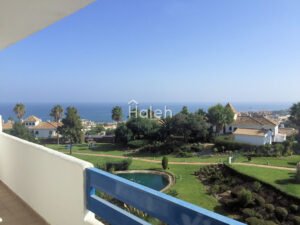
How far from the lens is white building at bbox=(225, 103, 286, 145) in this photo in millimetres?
32688

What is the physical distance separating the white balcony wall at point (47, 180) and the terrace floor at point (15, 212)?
1.7 inches

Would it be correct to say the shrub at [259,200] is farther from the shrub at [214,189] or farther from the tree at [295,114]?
the tree at [295,114]

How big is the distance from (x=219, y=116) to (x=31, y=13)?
37.3 metres

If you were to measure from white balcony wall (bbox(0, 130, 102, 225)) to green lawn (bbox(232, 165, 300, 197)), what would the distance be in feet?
61.7

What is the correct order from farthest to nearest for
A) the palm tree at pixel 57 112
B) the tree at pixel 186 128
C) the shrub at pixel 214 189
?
1. the palm tree at pixel 57 112
2. the tree at pixel 186 128
3. the shrub at pixel 214 189

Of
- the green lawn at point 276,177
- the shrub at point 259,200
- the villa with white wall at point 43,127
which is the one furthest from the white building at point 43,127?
the shrub at point 259,200

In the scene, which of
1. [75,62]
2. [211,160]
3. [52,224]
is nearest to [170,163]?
[211,160]

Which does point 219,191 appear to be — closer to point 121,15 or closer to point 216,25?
point 216,25

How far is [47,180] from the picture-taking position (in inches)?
88.8

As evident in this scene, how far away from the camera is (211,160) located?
88.4 feet

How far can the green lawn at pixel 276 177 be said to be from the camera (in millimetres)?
19469

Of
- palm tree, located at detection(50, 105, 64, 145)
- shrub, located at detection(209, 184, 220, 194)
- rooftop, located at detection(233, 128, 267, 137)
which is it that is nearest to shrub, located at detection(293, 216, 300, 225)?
shrub, located at detection(209, 184, 220, 194)

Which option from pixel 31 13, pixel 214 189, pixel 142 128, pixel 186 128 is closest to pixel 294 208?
pixel 214 189

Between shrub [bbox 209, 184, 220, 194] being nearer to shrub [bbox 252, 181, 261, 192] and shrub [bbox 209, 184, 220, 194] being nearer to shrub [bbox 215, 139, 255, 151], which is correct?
shrub [bbox 252, 181, 261, 192]
